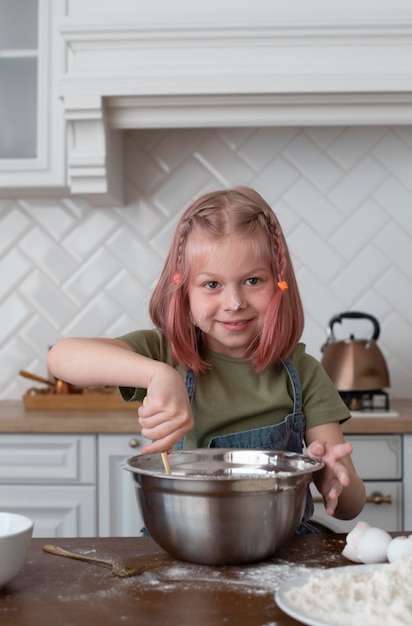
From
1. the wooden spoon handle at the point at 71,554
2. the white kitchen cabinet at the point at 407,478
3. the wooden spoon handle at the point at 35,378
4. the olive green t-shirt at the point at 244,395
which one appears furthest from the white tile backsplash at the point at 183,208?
the wooden spoon handle at the point at 71,554

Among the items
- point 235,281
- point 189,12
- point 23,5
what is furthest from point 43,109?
point 235,281

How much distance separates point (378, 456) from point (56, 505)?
31.2 inches

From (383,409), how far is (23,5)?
→ 4.76ft

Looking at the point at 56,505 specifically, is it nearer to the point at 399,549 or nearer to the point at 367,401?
the point at 367,401

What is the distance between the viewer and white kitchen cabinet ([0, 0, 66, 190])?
2344 millimetres

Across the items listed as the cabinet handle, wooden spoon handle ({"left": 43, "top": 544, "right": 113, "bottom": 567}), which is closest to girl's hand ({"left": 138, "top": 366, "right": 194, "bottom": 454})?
wooden spoon handle ({"left": 43, "top": 544, "right": 113, "bottom": 567})

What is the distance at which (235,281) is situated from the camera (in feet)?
3.99

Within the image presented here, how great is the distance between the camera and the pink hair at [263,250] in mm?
1263

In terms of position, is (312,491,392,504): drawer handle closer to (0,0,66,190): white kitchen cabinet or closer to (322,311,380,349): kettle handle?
(322,311,380,349): kettle handle

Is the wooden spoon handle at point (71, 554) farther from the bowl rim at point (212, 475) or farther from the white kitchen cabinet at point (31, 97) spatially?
the white kitchen cabinet at point (31, 97)

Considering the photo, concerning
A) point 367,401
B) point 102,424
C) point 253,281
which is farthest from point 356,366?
point 253,281

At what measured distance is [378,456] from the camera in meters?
2.11

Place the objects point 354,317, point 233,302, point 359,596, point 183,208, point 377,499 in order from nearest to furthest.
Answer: point 359,596, point 233,302, point 377,499, point 354,317, point 183,208

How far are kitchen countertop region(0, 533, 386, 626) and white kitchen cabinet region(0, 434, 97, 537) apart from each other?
1.11 m
